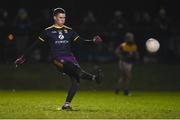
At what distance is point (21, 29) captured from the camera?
1022 inches

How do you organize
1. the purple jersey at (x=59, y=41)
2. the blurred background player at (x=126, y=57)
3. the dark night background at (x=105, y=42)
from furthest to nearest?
the dark night background at (x=105, y=42)
the blurred background player at (x=126, y=57)
the purple jersey at (x=59, y=41)

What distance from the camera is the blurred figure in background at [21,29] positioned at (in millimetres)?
25922

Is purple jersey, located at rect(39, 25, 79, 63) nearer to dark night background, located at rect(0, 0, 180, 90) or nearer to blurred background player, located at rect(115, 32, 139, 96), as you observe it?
blurred background player, located at rect(115, 32, 139, 96)

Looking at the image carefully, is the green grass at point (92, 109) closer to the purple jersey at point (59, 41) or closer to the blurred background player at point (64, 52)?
the blurred background player at point (64, 52)

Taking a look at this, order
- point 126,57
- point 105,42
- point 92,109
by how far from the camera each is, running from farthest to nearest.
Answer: point 105,42 < point 126,57 < point 92,109

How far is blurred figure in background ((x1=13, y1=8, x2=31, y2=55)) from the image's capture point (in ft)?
85.0

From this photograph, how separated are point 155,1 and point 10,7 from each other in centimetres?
724

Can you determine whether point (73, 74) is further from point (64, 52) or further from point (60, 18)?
point (60, 18)

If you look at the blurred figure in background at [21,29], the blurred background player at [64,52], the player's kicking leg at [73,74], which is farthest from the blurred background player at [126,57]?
the player's kicking leg at [73,74]

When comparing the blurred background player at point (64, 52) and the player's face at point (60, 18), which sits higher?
the player's face at point (60, 18)

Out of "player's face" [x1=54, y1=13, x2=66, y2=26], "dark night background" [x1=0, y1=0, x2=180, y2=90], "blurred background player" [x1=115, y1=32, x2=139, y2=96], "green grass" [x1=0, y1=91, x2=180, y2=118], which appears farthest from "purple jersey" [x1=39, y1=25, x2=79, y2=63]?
"dark night background" [x1=0, y1=0, x2=180, y2=90]

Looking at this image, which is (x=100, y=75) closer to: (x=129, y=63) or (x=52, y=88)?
(x=129, y=63)

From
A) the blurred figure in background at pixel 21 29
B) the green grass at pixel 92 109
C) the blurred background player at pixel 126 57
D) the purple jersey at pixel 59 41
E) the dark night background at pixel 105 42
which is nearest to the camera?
the green grass at pixel 92 109

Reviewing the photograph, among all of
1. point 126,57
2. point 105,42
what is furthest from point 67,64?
point 105,42
